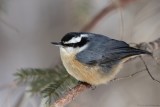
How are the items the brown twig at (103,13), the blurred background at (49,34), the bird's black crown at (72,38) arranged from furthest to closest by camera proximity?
the blurred background at (49,34)
the brown twig at (103,13)
the bird's black crown at (72,38)

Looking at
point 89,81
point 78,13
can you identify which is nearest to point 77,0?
point 78,13

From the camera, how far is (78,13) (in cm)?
160

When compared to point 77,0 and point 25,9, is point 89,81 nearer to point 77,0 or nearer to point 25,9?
point 77,0

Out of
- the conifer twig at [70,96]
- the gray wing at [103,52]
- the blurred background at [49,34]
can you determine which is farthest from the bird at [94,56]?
the blurred background at [49,34]

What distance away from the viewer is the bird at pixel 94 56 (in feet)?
4.83

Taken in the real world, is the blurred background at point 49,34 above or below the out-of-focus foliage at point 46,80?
above

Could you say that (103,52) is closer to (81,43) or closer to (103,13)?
(81,43)

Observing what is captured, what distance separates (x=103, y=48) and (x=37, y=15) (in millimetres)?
1327

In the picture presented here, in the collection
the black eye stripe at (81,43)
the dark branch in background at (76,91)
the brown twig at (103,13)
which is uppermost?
the brown twig at (103,13)

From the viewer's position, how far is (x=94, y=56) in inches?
58.4

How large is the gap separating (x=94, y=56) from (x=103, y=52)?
4 cm

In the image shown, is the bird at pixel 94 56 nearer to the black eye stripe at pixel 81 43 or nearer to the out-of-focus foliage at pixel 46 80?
the black eye stripe at pixel 81 43

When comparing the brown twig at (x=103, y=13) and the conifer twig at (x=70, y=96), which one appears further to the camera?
the brown twig at (x=103, y=13)

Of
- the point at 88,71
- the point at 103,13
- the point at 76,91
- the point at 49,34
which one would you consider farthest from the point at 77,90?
the point at 49,34
